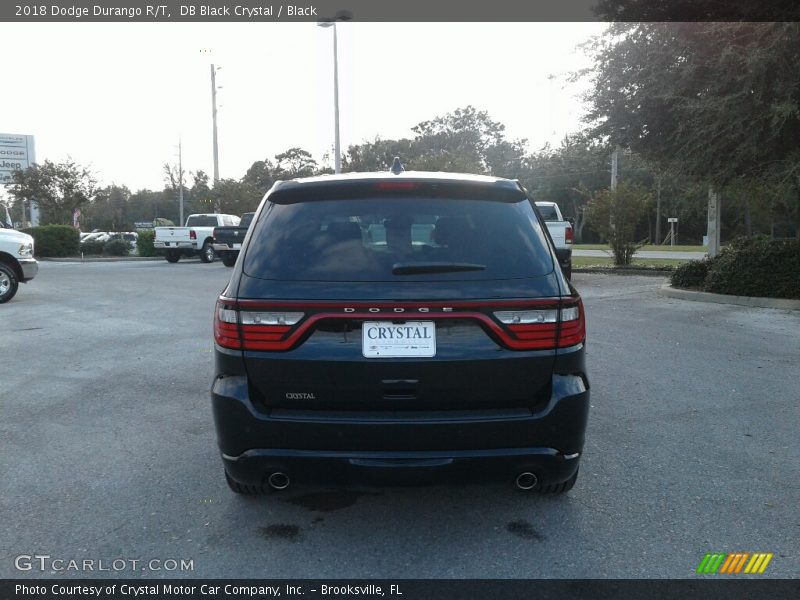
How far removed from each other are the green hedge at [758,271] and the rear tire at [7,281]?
1346 centimetres

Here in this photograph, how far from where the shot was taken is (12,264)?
12961mm

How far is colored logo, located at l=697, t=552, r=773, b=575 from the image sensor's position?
3150 mm

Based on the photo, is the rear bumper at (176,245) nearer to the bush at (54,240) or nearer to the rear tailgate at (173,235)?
the rear tailgate at (173,235)

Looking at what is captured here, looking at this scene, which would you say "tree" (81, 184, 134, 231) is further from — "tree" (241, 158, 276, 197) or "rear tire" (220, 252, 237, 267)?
"rear tire" (220, 252, 237, 267)

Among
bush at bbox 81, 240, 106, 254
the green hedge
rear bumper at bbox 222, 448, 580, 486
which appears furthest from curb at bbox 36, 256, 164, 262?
rear bumper at bbox 222, 448, 580, 486

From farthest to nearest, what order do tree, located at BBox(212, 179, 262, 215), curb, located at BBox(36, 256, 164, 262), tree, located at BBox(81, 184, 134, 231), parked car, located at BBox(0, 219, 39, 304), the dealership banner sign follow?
tree, located at BBox(81, 184, 134, 231) < the dealership banner sign < tree, located at BBox(212, 179, 262, 215) < curb, located at BBox(36, 256, 164, 262) < parked car, located at BBox(0, 219, 39, 304)

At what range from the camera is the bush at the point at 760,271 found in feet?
40.3

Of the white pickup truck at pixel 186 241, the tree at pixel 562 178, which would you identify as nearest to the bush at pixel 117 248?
the white pickup truck at pixel 186 241

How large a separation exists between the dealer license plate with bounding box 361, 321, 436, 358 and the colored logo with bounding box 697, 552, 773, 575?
1616 mm

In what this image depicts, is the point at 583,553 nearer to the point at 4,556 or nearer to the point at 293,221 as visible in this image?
the point at 293,221

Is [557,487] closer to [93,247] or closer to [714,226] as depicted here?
[714,226]

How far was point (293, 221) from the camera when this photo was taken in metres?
3.39

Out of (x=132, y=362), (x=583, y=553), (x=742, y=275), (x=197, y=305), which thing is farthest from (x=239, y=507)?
(x=742, y=275)
